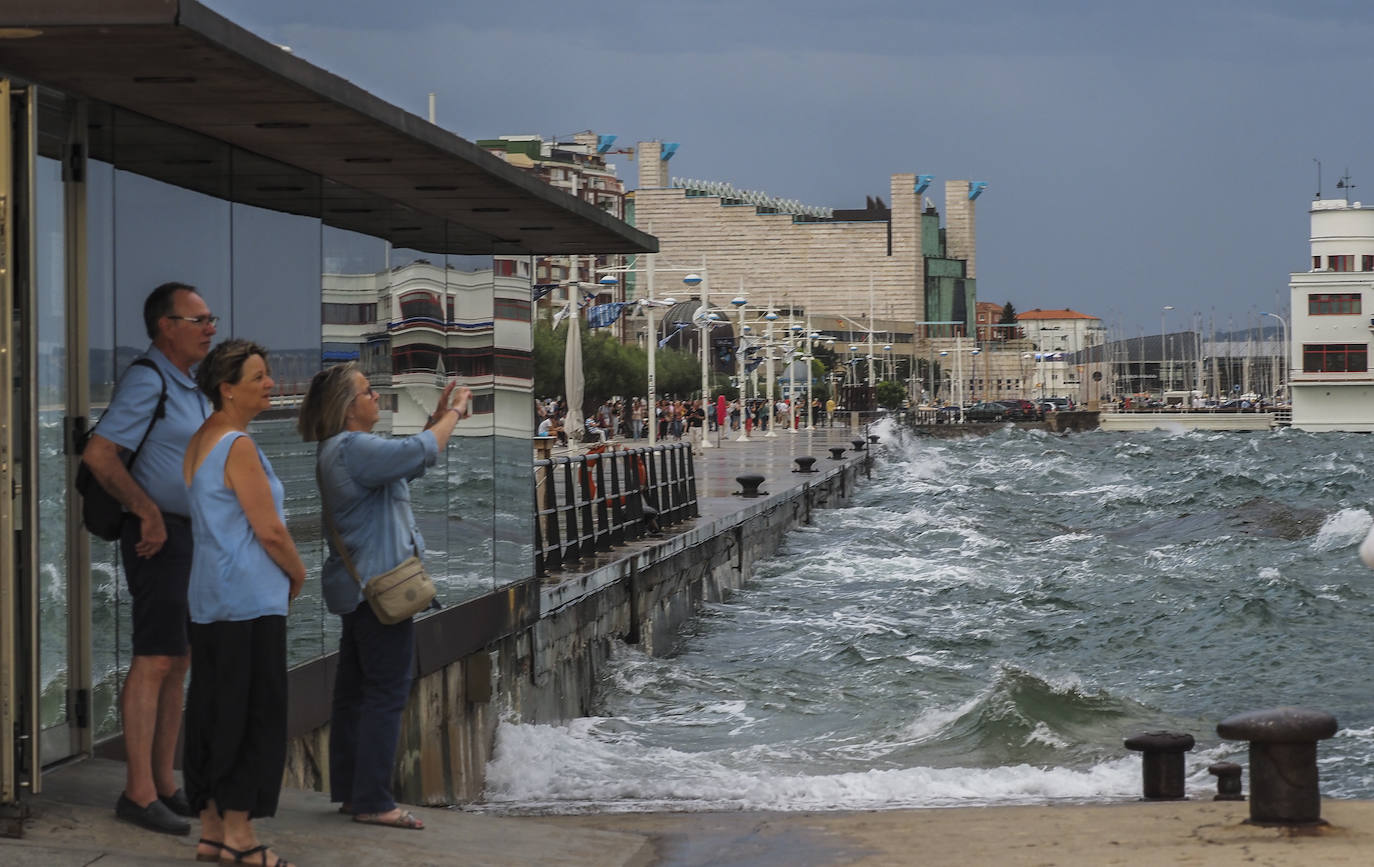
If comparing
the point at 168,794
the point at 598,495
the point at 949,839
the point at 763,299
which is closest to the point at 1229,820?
the point at 949,839

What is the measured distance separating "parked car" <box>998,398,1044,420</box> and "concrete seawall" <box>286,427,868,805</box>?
95.5 m

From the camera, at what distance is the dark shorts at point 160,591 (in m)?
5.47

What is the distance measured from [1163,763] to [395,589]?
435 cm

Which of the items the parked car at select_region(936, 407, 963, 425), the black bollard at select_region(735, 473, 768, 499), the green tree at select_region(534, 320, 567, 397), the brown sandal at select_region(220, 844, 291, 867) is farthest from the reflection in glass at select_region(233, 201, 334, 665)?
the parked car at select_region(936, 407, 963, 425)

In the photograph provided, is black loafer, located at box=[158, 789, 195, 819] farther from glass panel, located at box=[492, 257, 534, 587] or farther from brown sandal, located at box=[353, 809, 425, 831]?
glass panel, located at box=[492, 257, 534, 587]

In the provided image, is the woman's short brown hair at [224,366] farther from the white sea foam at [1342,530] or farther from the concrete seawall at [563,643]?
the white sea foam at [1342,530]

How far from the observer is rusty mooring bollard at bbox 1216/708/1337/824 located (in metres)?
6.46

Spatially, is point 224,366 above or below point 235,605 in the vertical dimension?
above

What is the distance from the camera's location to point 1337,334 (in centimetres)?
9906

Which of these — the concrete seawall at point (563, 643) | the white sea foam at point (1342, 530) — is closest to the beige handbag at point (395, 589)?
the concrete seawall at point (563, 643)

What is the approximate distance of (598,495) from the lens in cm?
1789

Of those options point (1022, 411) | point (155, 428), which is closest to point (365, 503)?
point (155, 428)

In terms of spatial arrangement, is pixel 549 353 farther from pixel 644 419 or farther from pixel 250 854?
pixel 250 854

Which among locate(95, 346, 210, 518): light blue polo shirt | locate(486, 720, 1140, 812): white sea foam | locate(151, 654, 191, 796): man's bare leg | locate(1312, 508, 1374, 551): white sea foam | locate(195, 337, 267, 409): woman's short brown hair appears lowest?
locate(1312, 508, 1374, 551): white sea foam
